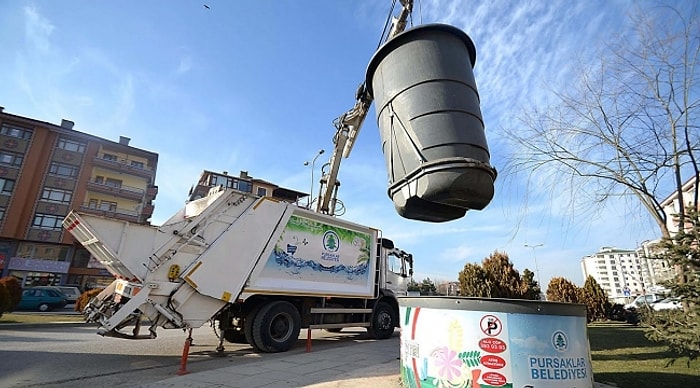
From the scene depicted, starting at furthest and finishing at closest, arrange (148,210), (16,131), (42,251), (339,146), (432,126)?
(148,210), (16,131), (42,251), (339,146), (432,126)

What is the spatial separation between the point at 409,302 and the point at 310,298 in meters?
4.87

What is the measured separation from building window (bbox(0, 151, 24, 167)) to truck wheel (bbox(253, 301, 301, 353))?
31836mm

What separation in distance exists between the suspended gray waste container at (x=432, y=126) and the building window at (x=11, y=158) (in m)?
36.3

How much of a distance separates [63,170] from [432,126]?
119 ft

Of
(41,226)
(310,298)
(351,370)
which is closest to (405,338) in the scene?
(351,370)

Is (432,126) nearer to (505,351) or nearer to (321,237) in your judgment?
(505,351)

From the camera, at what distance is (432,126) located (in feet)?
7.43

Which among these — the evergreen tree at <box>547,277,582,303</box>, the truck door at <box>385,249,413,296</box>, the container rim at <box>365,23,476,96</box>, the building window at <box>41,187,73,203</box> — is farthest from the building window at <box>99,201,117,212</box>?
the container rim at <box>365,23,476,96</box>

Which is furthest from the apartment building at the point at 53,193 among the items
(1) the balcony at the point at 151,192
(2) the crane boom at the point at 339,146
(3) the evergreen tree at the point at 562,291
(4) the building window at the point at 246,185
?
(3) the evergreen tree at the point at 562,291

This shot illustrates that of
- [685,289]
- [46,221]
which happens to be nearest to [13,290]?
[46,221]

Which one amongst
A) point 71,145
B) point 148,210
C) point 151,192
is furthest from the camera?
point 148,210

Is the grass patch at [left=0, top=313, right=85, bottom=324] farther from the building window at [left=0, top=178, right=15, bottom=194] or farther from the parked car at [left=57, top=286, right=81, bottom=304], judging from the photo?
the building window at [left=0, top=178, right=15, bottom=194]

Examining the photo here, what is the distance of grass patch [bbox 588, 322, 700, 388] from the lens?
5.14m

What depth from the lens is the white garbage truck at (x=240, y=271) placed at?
5.94 m
